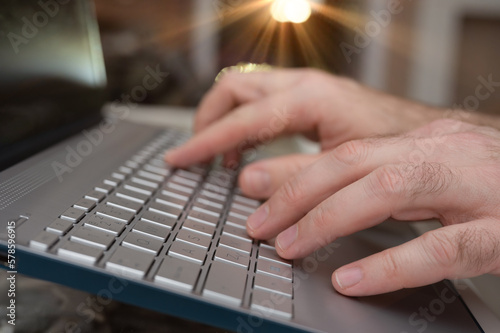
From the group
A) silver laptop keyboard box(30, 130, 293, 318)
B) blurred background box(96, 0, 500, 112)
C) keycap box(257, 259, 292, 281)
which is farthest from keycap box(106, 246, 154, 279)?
blurred background box(96, 0, 500, 112)

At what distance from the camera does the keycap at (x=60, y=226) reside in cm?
37

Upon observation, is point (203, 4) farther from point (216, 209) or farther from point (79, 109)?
point (216, 209)

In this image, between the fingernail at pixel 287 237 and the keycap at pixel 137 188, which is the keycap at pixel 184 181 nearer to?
the keycap at pixel 137 188

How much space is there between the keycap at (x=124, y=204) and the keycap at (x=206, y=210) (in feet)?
0.24

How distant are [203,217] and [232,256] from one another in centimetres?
10

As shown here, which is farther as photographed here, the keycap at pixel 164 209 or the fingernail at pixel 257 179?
the fingernail at pixel 257 179

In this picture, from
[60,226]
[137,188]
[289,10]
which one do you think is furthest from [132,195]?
[289,10]

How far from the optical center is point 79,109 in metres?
0.75

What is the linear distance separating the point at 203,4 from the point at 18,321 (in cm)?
140

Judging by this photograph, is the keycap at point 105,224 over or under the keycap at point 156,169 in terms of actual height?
over

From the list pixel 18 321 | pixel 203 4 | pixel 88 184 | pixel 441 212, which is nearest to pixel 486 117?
pixel 441 212

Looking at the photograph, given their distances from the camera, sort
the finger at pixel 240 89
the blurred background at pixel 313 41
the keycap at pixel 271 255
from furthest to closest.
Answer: the blurred background at pixel 313 41
the finger at pixel 240 89
the keycap at pixel 271 255

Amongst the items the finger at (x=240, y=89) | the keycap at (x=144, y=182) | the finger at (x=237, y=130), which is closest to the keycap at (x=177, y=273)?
the keycap at (x=144, y=182)

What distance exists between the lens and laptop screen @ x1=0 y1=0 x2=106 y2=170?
0.55 meters
